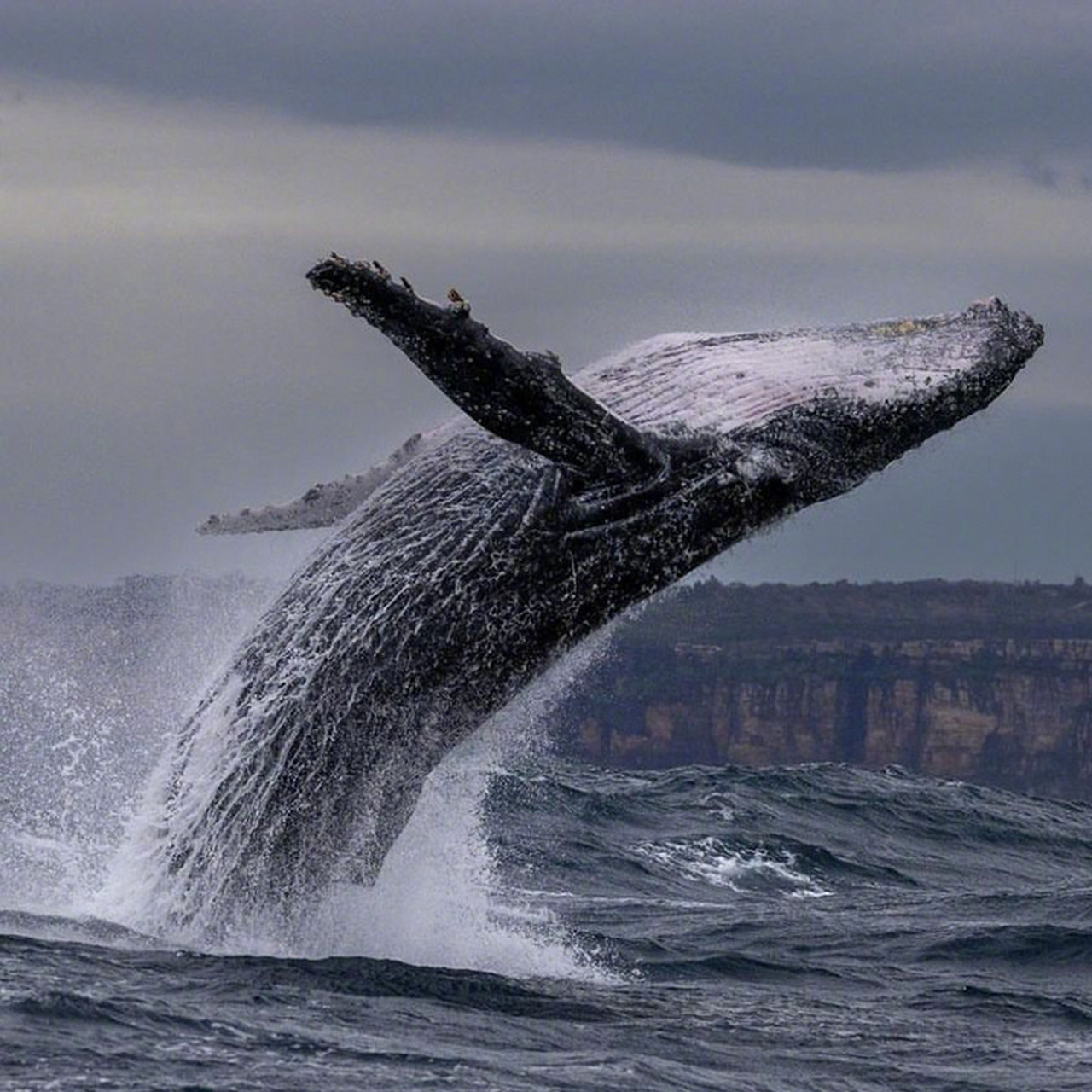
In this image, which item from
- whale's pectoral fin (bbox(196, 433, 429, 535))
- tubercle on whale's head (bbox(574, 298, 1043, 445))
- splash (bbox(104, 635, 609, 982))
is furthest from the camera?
whale's pectoral fin (bbox(196, 433, 429, 535))

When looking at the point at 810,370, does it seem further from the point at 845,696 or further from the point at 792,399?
the point at 845,696

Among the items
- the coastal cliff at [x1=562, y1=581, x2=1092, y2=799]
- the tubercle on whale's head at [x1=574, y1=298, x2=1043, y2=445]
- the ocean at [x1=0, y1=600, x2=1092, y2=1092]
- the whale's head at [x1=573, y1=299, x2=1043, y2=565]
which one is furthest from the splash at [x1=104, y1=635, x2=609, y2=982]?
the coastal cliff at [x1=562, y1=581, x2=1092, y2=799]

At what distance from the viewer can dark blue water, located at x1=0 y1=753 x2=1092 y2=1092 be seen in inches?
402

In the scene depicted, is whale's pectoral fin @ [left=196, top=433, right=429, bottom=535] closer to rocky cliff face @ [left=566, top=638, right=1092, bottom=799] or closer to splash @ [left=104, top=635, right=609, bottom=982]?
splash @ [left=104, top=635, right=609, bottom=982]

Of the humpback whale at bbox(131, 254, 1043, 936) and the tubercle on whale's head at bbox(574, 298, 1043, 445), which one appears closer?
the humpback whale at bbox(131, 254, 1043, 936)

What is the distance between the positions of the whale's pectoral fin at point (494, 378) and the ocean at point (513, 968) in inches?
56.0

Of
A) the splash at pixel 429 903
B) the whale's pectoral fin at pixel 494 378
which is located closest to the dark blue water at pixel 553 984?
the splash at pixel 429 903

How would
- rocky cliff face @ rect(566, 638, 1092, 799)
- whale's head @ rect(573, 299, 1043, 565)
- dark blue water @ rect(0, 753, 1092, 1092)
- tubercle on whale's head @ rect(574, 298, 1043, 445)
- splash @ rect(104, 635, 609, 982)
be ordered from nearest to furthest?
dark blue water @ rect(0, 753, 1092, 1092) < splash @ rect(104, 635, 609, 982) < whale's head @ rect(573, 299, 1043, 565) < tubercle on whale's head @ rect(574, 298, 1043, 445) < rocky cliff face @ rect(566, 638, 1092, 799)

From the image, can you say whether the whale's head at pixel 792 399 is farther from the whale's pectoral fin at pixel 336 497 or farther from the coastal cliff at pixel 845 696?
the coastal cliff at pixel 845 696

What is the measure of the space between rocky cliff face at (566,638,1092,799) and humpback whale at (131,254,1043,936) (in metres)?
104

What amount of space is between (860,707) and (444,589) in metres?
126

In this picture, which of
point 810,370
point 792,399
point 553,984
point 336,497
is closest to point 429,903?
point 553,984

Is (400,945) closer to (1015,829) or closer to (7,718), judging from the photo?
(1015,829)

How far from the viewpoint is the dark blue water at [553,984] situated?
10.2 metres
